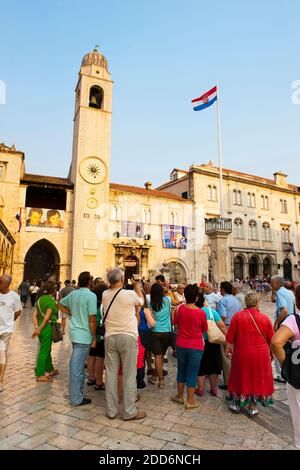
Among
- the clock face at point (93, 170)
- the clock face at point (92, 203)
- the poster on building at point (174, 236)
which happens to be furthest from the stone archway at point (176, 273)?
the clock face at point (93, 170)

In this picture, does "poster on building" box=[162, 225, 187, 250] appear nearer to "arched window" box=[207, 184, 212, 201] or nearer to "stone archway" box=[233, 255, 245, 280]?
"arched window" box=[207, 184, 212, 201]

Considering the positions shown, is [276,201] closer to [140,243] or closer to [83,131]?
[140,243]

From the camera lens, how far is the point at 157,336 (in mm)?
5465

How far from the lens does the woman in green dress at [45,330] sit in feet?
18.5

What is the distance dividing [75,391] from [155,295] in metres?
1.98

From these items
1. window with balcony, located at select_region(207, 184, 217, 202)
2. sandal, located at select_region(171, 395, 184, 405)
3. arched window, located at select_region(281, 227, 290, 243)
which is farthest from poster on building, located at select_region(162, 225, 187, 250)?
sandal, located at select_region(171, 395, 184, 405)

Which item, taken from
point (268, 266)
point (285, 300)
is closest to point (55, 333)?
point (285, 300)

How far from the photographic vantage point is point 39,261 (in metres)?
27.0

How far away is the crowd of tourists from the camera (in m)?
3.99

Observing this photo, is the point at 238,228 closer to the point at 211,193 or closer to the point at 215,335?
the point at 211,193

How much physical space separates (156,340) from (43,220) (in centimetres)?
2107

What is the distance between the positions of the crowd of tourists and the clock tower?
1914cm
